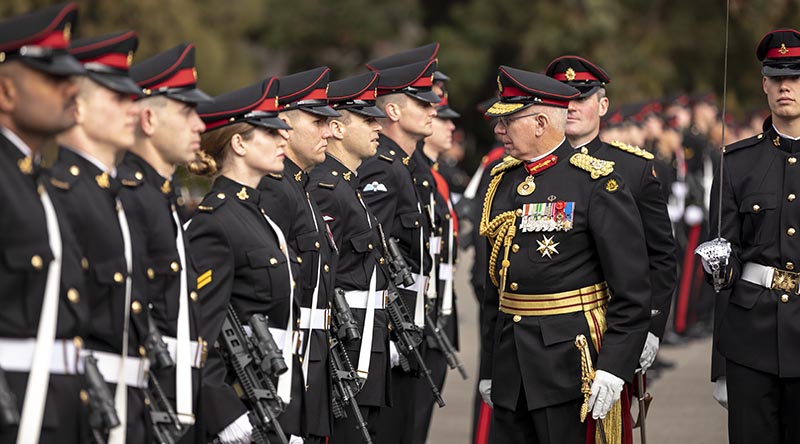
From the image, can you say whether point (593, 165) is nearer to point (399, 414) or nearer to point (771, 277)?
point (771, 277)

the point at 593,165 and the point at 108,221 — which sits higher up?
the point at 593,165

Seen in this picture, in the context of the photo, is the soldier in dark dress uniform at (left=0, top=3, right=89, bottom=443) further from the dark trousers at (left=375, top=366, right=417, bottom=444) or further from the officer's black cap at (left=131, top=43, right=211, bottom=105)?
the dark trousers at (left=375, top=366, right=417, bottom=444)

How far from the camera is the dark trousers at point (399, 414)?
316 inches

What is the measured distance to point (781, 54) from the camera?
22.4 feet

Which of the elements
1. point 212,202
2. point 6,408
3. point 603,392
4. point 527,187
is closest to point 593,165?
point 527,187

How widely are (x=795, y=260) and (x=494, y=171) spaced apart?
144 centimetres

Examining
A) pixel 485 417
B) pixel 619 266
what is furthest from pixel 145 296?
pixel 485 417

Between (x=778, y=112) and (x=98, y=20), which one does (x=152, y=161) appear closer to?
(x=778, y=112)

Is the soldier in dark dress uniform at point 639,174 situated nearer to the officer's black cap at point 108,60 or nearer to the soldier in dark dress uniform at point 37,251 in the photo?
the officer's black cap at point 108,60

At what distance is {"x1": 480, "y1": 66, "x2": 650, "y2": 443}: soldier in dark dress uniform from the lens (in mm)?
6234

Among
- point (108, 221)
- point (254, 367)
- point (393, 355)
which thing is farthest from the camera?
point (393, 355)

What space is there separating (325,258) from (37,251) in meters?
2.58

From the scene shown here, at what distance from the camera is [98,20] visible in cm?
2461

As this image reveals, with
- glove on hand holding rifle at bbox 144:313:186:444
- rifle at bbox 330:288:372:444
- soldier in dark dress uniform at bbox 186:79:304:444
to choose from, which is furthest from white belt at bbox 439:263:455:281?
glove on hand holding rifle at bbox 144:313:186:444
